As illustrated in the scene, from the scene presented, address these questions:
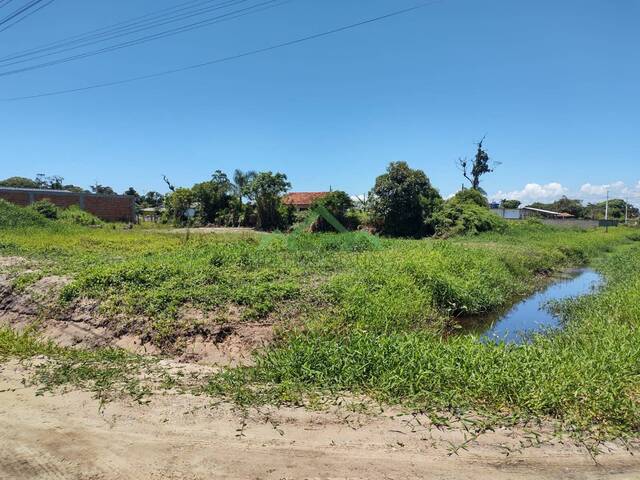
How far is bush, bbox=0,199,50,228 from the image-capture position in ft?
70.6

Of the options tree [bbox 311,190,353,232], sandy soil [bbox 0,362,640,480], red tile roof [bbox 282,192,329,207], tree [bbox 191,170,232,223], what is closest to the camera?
sandy soil [bbox 0,362,640,480]

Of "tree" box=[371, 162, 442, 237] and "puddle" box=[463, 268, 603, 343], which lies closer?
"puddle" box=[463, 268, 603, 343]

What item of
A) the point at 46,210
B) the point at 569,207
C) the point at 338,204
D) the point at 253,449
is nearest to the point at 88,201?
the point at 46,210

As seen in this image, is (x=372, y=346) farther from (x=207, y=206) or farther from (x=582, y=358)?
(x=207, y=206)

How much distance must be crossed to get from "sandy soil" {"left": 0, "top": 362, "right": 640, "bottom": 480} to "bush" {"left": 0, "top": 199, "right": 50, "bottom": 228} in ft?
69.1

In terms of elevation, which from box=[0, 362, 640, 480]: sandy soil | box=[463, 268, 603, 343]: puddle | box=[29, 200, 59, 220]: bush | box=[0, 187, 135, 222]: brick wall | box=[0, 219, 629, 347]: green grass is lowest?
box=[463, 268, 603, 343]: puddle

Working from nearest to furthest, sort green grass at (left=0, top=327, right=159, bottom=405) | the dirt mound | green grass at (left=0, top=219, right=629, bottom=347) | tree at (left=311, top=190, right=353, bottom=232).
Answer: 1. green grass at (left=0, top=327, right=159, bottom=405)
2. the dirt mound
3. green grass at (left=0, top=219, right=629, bottom=347)
4. tree at (left=311, top=190, right=353, bottom=232)

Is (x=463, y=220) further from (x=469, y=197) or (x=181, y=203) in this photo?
(x=181, y=203)

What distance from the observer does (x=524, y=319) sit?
34.5ft

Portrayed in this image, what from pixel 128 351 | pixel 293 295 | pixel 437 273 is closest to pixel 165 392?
pixel 128 351

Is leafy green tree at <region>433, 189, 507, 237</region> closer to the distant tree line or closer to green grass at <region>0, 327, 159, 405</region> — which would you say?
the distant tree line

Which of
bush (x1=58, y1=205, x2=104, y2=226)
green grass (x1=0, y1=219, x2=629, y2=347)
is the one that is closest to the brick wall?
bush (x1=58, y1=205, x2=104, y2=226)

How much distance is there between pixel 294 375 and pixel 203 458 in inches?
62.9

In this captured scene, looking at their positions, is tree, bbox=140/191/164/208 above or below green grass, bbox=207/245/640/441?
above
